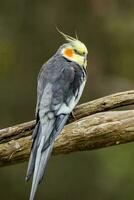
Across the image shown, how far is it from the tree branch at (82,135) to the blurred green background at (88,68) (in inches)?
119

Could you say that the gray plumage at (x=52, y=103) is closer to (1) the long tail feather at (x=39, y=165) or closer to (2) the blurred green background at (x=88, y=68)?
(1) the long tail feather at (x=39, y=165)

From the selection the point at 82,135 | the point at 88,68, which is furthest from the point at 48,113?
the point at 88,68

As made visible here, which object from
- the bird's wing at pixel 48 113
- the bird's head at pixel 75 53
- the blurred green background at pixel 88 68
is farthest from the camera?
the blurred green background at pixel 88 68

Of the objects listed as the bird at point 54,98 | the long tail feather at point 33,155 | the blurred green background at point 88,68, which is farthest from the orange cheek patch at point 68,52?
the blurred green background at point 88,68

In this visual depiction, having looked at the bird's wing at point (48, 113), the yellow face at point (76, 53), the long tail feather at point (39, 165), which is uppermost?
the yellow face at point (76, 53)

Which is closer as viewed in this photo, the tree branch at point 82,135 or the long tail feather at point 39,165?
the long tail feather at point 39,165

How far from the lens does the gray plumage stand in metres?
4.20

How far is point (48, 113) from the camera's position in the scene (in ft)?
14.4

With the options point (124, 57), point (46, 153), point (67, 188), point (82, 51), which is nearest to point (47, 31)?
point (124, 57)

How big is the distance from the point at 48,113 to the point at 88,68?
3465 millimetres

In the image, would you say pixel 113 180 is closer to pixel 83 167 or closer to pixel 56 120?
pixel 83 167

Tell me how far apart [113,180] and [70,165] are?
0.37 metres

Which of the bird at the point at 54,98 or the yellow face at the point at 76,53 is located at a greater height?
the yellow face at the point at 76,53

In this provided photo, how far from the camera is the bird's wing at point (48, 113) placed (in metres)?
4.18
